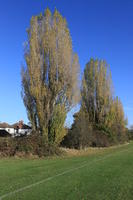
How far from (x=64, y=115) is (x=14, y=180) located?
13526 mm

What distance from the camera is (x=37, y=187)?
6898mm

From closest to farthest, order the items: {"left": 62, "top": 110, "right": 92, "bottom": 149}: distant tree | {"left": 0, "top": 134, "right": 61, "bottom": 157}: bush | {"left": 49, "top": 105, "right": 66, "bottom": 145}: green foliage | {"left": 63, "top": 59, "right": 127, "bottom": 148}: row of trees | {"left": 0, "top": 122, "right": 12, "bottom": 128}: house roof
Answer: {"left": 0, "top": 134, "right": 61, "bottom": 157}: bush → {"left": 49, "top": 105, "right": 66, "bottom": 145}: green foliage → {"left": 62, "top": 110, "right": 92, "bottom": 149}: distant tree → {"left": 63, "top": 59, "right": 127, "bottom": 148}: row of trees → {"left": 0, "top": 122, "right": 12, "bottom": 128}: house roof

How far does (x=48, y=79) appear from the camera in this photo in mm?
21688

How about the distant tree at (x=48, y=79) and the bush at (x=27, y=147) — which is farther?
the distant tree at (x=48, y=79)

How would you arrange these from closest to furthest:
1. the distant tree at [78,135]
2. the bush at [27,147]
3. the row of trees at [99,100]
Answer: the bush at [27,147] < the distant tree at [78,135] < the row of trees at [99,100]

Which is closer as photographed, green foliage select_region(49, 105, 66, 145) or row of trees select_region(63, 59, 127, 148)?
green foliage select_region(49, 105, 66, 145)

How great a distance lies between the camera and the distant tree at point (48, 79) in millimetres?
21188

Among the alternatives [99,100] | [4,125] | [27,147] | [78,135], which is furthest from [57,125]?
[4,125]

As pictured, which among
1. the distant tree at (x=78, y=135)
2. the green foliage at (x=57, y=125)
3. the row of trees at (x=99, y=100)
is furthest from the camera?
the row of trees at (x=99, y=100)

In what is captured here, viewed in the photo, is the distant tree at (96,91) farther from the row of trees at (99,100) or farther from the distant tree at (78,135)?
the distant tree at (78,135)

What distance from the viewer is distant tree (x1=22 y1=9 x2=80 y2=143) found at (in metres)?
21.2

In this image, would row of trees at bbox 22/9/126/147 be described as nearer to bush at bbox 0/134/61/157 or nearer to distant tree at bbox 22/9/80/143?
distant tree at bbox 22/9/80/143

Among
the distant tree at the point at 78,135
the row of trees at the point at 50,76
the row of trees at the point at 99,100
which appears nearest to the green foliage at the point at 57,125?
the row of trees at the point at 50,76

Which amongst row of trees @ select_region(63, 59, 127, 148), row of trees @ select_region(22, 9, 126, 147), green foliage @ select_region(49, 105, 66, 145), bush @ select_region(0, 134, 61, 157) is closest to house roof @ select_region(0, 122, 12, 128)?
row of trees @ select_region(63, 59, 127, 148)
